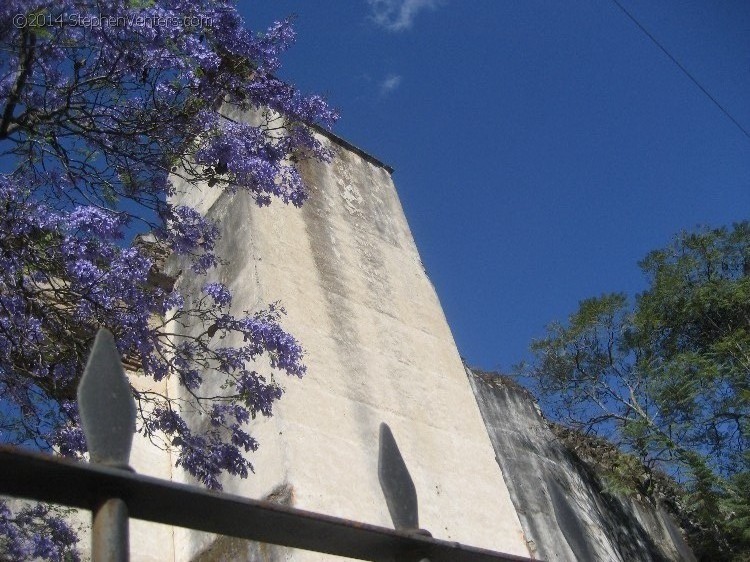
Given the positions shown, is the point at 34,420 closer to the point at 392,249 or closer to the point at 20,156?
the point at 20,156

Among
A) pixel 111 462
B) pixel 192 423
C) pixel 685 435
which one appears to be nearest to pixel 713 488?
pixel 685 435

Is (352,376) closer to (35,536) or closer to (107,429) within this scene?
(35,536)

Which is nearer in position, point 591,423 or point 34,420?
point 34,420

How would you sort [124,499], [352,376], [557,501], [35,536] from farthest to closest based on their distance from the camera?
[557,501] < [352,376] < [35,536] < [124,499]

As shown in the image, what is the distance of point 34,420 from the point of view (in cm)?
521

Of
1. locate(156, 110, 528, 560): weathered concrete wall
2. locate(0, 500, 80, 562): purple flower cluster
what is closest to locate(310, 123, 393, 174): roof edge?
locate(156, 110, 528, 560): weathered concrete wall

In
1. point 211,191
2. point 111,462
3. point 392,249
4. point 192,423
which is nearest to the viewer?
point 111,462

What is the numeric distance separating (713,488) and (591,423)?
6.32 feet

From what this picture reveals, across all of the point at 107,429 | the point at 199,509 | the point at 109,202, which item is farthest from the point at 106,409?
the point at 109,202

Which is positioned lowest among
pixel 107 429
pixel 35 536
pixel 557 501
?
pixel 107 429

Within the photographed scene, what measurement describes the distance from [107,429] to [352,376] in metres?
4.72

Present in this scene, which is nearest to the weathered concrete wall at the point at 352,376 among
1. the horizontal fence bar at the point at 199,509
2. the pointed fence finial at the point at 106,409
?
the horizontal fence bar at the point at 199,509

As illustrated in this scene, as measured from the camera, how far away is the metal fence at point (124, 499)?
1901mm

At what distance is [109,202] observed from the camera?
17.6ft
